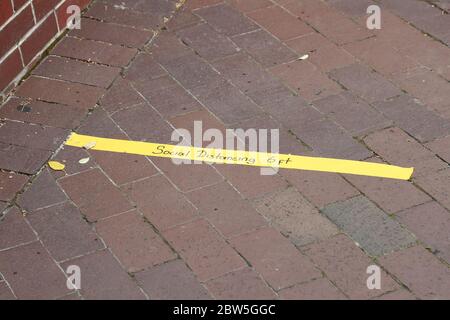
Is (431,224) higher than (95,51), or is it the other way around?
(95,51)

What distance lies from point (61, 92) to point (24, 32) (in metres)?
0.44

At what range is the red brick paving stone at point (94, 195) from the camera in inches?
164

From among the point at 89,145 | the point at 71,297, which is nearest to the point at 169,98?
the point at 89,145

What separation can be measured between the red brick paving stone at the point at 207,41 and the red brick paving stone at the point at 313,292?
197 cm

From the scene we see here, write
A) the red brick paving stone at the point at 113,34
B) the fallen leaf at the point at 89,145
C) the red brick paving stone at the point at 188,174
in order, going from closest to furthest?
1. the red brick paving stone at the point at 188,174
2. the fallen leaf at the point at 89,145
3. the red brick paving stone at the point at 113,34

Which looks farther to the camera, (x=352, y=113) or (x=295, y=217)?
(x=352, y=113)

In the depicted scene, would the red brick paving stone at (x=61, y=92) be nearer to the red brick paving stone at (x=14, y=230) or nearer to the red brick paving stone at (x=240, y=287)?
the red brick paving stone at (x=14, y=230)

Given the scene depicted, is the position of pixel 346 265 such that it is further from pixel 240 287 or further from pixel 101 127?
pixel 101 127

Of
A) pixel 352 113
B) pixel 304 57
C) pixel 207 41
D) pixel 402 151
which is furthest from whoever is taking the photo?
pixel 207 41

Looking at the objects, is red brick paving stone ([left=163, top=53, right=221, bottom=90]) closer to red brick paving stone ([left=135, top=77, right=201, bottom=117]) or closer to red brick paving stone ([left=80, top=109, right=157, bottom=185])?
red brick paving stone ([left=135, top=77, right=201, bottom=117])

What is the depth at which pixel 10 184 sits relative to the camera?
433 centimetres

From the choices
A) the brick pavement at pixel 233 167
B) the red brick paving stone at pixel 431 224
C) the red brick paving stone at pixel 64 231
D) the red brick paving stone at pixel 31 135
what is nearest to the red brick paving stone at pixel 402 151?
the brick pavement at pixel 233 167

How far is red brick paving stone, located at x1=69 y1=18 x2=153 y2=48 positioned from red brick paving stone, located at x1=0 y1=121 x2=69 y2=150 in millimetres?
954

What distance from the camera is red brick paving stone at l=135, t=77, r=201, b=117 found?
4840mm
